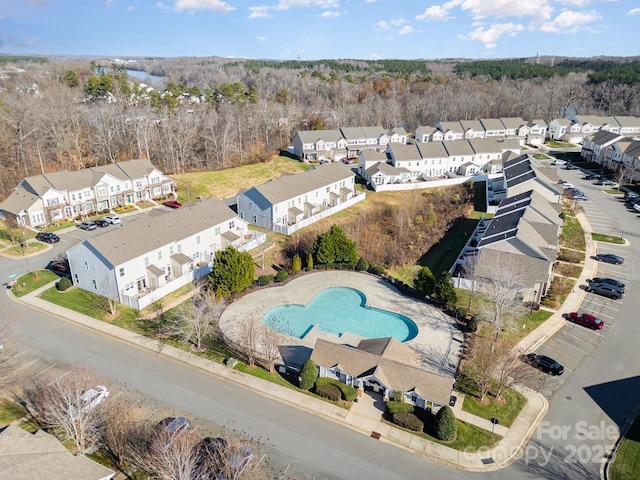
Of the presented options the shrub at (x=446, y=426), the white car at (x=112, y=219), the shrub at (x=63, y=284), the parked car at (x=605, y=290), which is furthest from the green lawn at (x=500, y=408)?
the white car at (x=112, y=219)

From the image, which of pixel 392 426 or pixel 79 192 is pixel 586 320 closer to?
pixel 392 426

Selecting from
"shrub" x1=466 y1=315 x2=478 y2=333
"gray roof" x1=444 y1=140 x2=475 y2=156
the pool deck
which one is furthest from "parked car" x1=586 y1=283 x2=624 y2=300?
"gray roof" x1=444 y1=140 x2=475 y2=156

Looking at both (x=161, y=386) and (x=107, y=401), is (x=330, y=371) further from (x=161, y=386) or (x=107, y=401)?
(x=107, y=401)

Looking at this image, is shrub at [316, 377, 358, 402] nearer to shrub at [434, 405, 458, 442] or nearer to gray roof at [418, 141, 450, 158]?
shrub at [434, 405, 458, 442]

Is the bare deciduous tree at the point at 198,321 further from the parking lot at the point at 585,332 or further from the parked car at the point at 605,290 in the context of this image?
the parked car at the point at 605,290

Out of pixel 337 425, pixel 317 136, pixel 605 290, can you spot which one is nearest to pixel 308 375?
pixel 337 425

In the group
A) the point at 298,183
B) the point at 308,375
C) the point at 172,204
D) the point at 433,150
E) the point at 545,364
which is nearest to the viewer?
the point at 308,375
